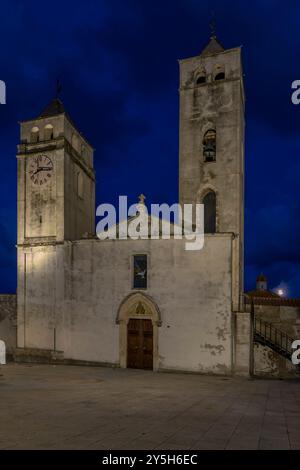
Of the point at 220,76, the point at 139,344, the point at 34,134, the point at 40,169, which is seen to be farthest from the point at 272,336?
the point at 34,134

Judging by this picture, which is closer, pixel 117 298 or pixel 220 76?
pixel 117 298

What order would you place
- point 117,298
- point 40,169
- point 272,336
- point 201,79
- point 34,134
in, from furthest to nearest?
point 34,134 < point 201,79 < point 40,169 < point 272,336 < point 117,298

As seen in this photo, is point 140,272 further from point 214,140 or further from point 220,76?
point 220,76

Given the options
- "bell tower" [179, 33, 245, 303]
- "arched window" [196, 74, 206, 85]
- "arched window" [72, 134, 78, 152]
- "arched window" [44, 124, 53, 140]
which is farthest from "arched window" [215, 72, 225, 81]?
"arched window" [44, 124, 53, 140]

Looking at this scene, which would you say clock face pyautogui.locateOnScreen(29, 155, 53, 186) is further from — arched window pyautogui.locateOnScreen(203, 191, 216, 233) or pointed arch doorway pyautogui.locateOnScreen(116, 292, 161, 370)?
arched window pyautogui.locateOnScreen(203, 191, 216, 233)

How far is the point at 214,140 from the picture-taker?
23.0 metres

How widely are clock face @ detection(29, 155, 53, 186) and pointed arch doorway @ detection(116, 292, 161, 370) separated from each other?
926 cm

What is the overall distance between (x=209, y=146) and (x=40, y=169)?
10.8 m

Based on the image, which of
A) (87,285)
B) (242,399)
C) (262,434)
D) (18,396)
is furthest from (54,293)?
(262,434)

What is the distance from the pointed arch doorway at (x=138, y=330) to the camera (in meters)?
20.2

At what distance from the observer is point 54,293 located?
72.8 ft

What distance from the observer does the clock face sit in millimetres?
23188

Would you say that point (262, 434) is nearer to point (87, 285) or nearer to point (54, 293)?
point (87, 285)

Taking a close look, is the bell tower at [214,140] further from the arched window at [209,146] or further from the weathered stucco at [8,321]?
the weathered stucco at [8,321]
